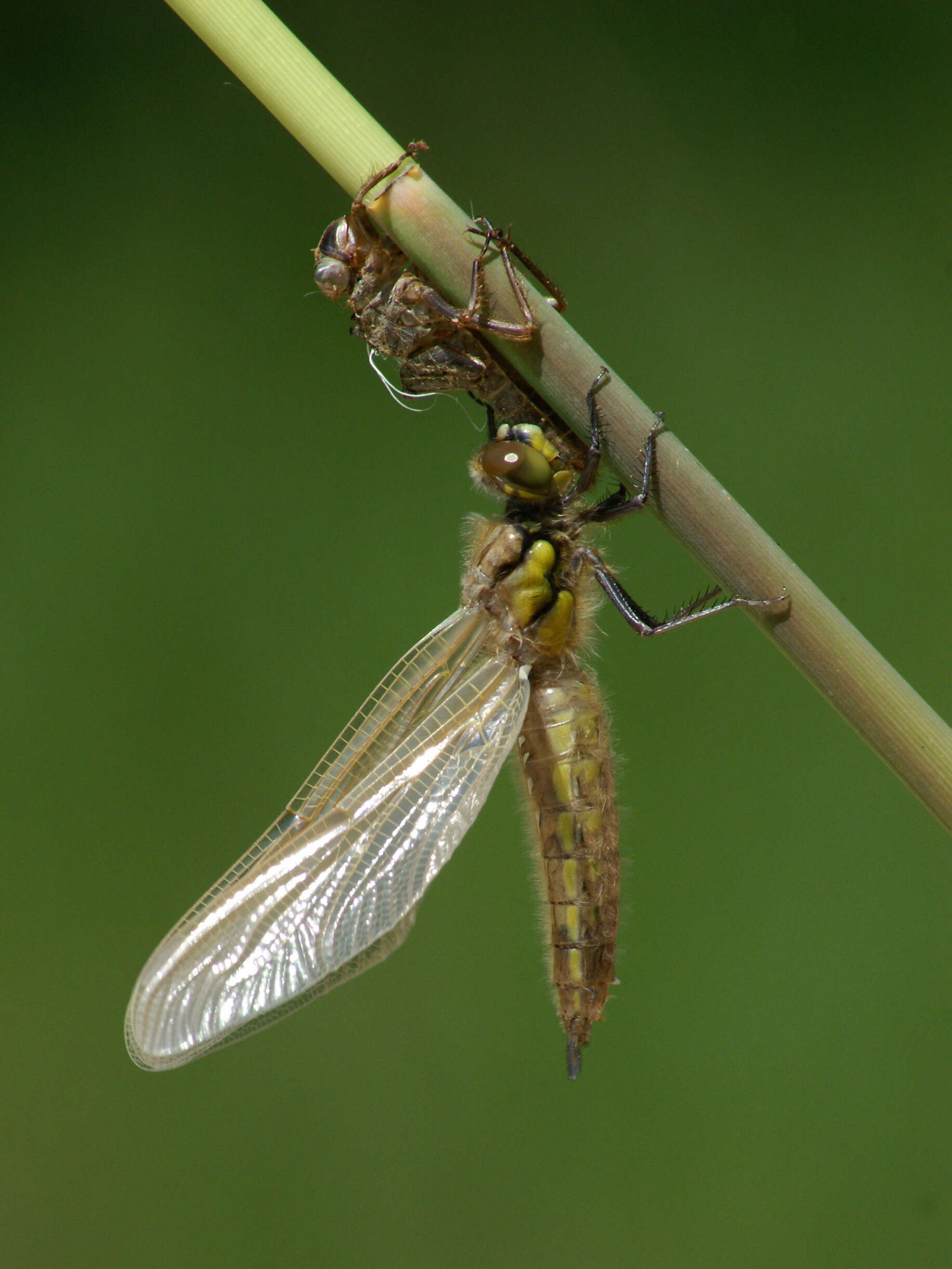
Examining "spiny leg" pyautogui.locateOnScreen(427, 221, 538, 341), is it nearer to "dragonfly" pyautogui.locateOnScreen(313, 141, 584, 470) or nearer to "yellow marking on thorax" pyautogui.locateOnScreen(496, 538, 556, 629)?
"dragonfly" pyautogui.locateOnScreen(313, 141, 584, 470)

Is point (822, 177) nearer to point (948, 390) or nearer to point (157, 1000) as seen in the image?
point (948, 390)

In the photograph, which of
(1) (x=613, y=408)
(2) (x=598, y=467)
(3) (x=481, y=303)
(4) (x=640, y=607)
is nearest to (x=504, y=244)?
(3) (x=481, y=303)

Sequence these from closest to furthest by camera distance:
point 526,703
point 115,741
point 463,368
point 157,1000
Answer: point 463,368 < point 157,1000 < point 526,703 < point 115,741

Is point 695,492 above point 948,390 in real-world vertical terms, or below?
below

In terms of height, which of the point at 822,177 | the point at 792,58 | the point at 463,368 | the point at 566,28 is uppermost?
the point at 566,28

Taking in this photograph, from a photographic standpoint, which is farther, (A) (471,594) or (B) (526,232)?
(B) (526,232)

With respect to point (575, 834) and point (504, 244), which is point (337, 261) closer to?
point (504, 244)

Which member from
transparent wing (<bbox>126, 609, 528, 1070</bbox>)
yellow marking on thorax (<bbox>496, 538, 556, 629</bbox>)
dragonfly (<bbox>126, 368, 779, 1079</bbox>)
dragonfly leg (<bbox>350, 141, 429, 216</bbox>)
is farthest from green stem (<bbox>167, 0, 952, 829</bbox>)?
transparent wing (<bbox>126, 609, 528, 1070</bbox>)

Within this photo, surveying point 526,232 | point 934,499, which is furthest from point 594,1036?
point 526,232
